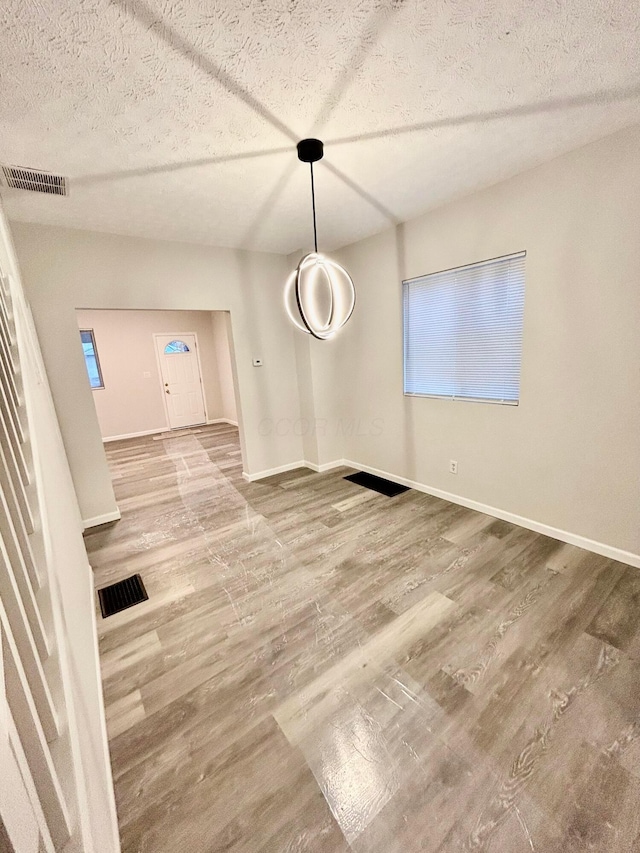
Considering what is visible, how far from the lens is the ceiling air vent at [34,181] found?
6.63 feet

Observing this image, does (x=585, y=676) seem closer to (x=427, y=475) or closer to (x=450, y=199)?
(x=427, y=475)

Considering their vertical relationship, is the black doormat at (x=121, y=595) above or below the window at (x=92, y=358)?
below

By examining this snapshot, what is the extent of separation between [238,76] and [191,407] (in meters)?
6.75

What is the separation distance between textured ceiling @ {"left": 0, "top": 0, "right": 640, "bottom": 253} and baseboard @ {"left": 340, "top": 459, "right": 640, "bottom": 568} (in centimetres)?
261

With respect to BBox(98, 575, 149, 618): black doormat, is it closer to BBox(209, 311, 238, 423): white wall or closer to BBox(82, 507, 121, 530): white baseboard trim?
BBox(82, 507, 121, 530): white baseboard trim

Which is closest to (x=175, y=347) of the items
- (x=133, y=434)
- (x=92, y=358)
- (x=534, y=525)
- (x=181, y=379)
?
(x=181, y=379)

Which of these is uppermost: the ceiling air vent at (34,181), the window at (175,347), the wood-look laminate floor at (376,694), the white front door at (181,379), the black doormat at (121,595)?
the ceiling air vent at (34,181)

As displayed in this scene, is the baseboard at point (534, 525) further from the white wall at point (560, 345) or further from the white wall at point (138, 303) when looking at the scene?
the white wall at point (138, 303)

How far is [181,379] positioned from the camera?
7.41 meters

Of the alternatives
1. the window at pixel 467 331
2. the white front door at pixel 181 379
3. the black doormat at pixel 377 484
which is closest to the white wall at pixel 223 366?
the white front door at pixel 181 379

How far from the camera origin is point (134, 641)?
1.94 m

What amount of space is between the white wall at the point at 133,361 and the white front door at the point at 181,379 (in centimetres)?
12

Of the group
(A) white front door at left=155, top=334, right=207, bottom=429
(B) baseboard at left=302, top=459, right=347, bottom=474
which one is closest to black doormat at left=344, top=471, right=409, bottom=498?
(B) baseboard at left=302, top=459, right=347, bottom=474

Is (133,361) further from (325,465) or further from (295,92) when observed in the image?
(295,92)
